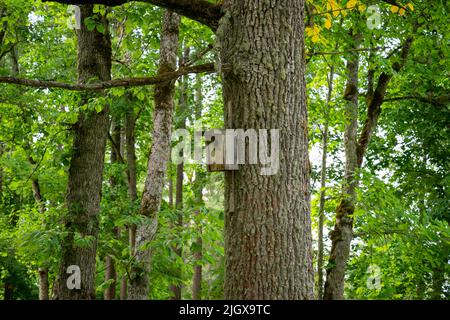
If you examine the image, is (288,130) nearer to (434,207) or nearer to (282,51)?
(282,51)

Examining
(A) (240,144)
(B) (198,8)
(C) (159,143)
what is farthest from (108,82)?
(C) (159,143)

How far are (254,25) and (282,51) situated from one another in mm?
269

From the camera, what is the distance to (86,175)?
6527mm

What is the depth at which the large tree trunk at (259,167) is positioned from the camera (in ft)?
10.6

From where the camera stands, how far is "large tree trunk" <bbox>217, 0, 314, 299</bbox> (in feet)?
10.6

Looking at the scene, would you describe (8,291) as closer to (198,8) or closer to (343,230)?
(343,230)

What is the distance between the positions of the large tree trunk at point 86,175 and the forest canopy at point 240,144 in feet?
0.06

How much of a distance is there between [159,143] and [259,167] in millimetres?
5187

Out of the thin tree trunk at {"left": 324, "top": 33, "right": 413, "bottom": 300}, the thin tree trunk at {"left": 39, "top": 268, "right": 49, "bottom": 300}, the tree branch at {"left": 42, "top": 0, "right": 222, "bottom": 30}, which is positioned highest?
the tree branch at {"left": 42, "top": 0, "right": 222, "bottom": 30}

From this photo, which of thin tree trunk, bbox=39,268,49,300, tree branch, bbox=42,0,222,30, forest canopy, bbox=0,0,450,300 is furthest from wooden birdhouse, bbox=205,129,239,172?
thin tree trunk, bbox=39,268,49,300

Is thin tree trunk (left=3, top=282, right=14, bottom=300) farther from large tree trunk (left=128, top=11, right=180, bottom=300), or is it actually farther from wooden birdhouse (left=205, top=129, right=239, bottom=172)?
wooden birdhouse (left=205, top=129, right=239, bottom=172)

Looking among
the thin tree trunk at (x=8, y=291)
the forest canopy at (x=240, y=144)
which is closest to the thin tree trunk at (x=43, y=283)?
the forest canopy at (x=240, y=144)

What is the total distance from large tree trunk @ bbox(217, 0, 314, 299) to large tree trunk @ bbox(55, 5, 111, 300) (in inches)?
134
